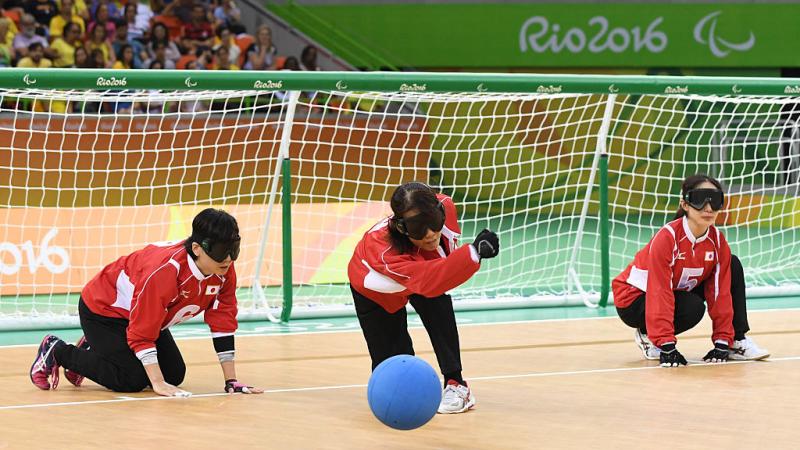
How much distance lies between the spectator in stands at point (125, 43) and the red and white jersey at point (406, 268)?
11.0 m

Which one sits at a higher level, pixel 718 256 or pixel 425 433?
pixel 718 256

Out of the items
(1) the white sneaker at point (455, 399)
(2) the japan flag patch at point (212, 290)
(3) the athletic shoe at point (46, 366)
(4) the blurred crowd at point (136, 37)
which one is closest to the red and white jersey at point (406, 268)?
(1) the white sneaker at point (455, 399)

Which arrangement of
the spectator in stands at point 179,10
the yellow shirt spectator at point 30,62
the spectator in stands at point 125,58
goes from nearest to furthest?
the yellow shirt spectator at point 30,62, the spectator in stands at point 125,58, the spectator in stands at point 179,10

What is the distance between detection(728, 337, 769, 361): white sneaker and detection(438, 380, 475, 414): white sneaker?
2.06 metres

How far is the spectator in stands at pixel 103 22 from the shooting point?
640 inches

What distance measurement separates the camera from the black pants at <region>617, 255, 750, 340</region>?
6.92 metres

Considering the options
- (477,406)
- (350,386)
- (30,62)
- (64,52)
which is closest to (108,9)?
(64,52)

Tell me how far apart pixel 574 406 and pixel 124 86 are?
3634 millimetres

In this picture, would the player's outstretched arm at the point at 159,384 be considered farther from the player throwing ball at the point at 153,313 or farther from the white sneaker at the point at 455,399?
the white sneaker at the point at 455,399

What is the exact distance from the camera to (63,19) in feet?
52.8

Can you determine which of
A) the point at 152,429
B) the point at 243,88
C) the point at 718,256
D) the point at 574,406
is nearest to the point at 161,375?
the point at 152,429

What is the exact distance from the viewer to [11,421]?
554 centimetres

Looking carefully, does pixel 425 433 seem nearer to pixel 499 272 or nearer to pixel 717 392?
pixel 717 392

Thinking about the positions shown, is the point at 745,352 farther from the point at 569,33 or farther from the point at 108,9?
the point at 569,33
